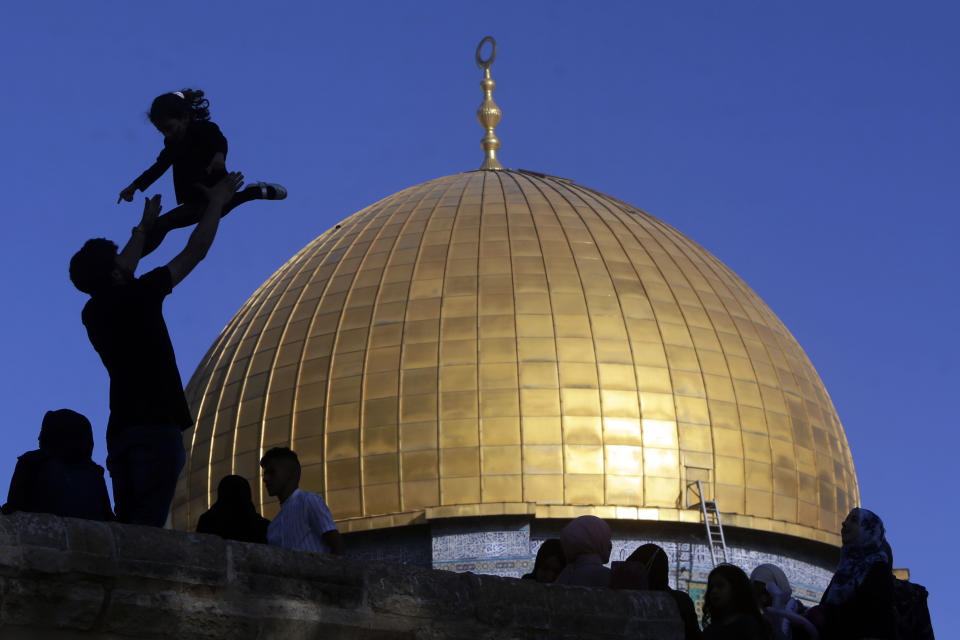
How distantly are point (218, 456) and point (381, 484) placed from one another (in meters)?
2.35

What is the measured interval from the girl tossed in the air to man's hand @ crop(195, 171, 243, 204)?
0.03 m

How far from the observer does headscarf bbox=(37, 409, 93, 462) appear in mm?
6422

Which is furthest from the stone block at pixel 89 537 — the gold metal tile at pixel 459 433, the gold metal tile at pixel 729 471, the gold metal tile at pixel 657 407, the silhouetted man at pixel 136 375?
the gold metal tile at pixel 729 471

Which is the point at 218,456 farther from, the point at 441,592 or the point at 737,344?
the point at 441,592

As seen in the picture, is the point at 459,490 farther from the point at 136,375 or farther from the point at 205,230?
the point at 136,375

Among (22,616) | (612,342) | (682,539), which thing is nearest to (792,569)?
(682,539)

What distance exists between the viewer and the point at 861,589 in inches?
274

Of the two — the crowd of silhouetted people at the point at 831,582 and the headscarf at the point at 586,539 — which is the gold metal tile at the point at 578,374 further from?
the headscarf at the point at 586,539

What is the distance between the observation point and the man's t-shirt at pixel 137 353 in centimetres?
637

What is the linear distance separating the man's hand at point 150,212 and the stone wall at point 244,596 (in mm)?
1629

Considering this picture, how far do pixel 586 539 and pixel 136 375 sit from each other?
5.53 feet

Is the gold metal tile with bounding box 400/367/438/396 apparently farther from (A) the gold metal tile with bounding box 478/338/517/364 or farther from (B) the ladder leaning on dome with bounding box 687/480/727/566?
(B) the ladder leaning on dome with bounding box 687/480/727/566

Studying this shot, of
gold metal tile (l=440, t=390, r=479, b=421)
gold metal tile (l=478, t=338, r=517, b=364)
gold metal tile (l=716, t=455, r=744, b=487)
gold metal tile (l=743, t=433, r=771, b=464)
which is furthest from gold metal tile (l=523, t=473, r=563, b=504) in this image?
gold metal tile (l=743, t=433, r=771, b=464)

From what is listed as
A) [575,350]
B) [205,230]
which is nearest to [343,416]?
[575,350]
